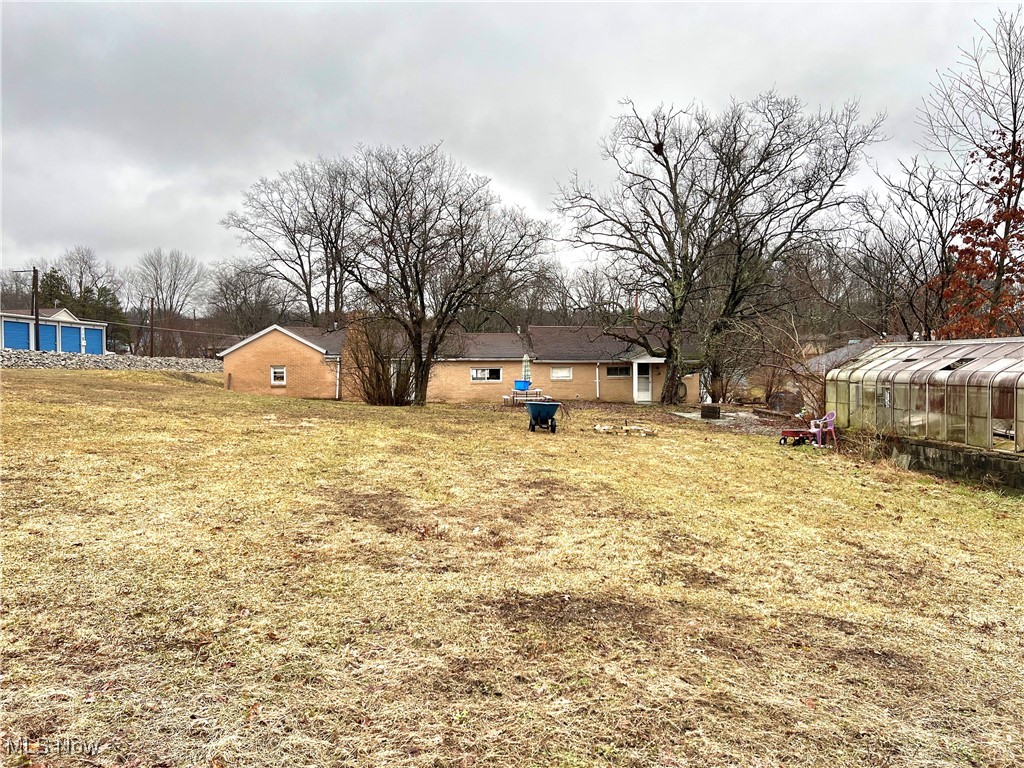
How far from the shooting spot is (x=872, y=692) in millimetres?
3281

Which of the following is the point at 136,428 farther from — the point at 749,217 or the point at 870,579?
the point at 749,217

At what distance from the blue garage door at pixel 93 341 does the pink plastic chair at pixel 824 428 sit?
42.6 meters

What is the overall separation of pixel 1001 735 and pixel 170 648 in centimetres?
462

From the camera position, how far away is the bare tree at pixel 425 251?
20.5 m

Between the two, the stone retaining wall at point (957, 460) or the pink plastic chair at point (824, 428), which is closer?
the stone retaining wall at point (957, 460)

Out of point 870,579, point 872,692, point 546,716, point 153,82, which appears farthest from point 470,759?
point 153,82

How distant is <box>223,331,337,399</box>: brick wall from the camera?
1140 inches

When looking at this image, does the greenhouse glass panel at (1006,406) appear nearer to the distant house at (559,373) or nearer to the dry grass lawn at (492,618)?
the dry grass lawn at (492,618)

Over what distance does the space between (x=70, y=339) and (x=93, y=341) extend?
1731mm

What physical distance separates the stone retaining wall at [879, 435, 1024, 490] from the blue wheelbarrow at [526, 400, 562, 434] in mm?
7247

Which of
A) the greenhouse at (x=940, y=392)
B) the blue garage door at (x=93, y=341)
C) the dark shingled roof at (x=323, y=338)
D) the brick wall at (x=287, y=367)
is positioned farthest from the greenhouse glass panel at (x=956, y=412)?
the blue garage door at (x=93, y=341)

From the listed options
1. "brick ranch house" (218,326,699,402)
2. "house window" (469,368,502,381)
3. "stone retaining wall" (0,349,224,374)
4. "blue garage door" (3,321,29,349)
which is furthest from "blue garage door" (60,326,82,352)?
"house window" (469,368,502,381)

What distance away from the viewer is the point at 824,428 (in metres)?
14.2

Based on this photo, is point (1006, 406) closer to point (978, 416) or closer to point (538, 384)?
point (978, 416)
